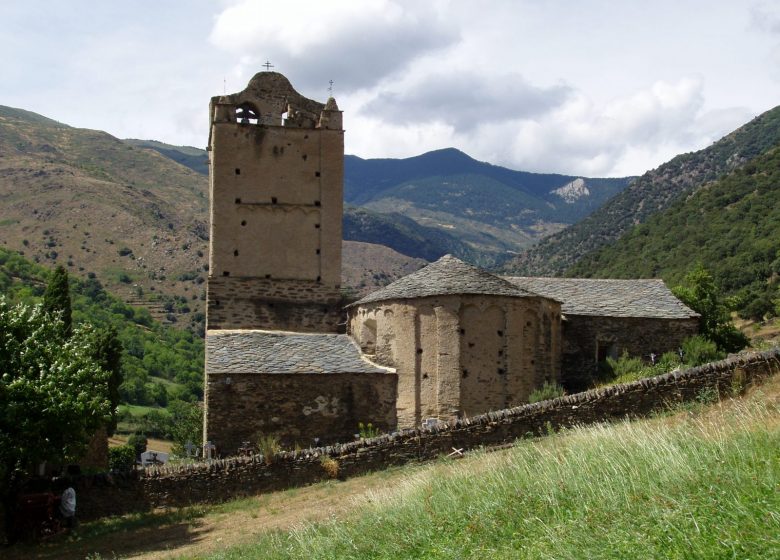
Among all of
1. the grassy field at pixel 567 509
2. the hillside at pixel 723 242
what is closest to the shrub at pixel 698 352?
the grassy field at pixel 567 509

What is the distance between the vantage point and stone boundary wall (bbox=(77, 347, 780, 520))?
16141 millimetres

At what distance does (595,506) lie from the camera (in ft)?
28.6

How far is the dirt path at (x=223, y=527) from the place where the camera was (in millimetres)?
13312

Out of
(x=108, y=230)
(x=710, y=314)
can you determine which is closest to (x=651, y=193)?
(x=108, y=230)

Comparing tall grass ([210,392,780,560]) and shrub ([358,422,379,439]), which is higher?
tall grass ([210,392,780,560])

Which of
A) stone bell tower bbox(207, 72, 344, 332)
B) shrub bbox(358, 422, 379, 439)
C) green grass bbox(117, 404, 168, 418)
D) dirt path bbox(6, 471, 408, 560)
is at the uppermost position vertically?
stone bell tower bbox(207, 72, 344, 332)

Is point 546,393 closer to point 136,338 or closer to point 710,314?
point 710,314

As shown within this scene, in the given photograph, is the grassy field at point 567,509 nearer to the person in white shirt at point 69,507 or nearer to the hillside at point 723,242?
the person in white shirt at point 69,507

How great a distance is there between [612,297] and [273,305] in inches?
409

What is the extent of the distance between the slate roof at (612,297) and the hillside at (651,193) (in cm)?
5262

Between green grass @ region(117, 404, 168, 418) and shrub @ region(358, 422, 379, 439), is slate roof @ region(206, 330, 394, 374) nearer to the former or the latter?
shrub @ region(358, 422, 379, 439)

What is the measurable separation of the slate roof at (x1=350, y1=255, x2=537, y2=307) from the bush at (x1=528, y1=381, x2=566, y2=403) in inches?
92.5

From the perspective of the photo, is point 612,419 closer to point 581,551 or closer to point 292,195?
point 581,551

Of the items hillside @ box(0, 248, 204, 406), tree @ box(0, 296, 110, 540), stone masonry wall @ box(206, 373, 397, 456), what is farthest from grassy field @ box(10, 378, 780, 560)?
hillside @ box(0, 248, 204, 406)
